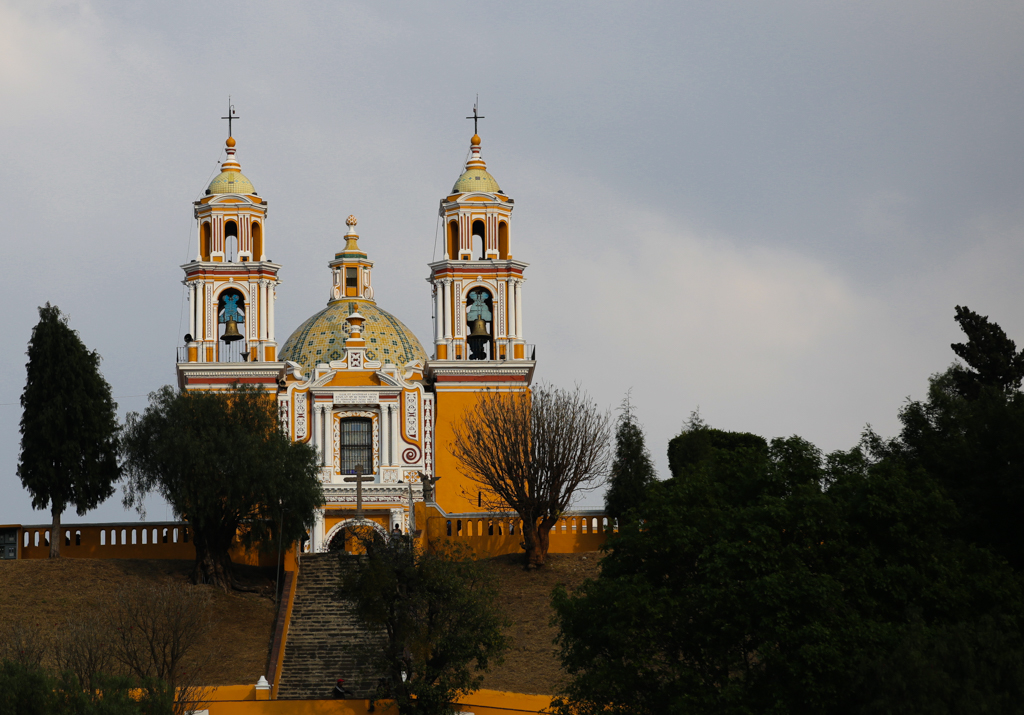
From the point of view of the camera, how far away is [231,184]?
173 feet

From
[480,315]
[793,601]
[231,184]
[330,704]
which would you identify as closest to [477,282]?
[480,315]

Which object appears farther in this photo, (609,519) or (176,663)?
(609,519)

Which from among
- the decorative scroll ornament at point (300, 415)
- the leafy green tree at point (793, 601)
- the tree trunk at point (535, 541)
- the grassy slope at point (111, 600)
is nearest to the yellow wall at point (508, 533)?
the tree trunk at point (535, 541)

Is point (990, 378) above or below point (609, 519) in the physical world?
above

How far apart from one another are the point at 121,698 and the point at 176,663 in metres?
7.61

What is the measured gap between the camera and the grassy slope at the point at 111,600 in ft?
118

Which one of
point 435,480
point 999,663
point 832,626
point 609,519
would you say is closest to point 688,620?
point 832,626

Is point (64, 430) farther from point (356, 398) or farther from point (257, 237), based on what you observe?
point (257, 237)

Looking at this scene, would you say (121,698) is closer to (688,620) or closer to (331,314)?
(688,620)

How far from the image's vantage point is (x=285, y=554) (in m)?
42.5

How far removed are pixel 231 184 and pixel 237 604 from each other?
17702mm

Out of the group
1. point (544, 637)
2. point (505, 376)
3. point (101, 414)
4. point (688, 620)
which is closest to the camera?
point (688, 620)

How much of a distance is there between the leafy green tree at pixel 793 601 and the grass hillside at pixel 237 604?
5549mm

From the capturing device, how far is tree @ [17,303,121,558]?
4225 centimetres
